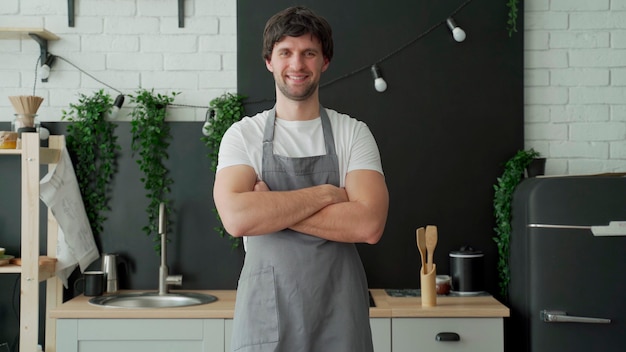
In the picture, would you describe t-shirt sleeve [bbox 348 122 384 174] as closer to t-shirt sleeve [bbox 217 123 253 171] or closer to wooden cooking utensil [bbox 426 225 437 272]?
t-shirt sleeve [bbox 217 123 253 171]

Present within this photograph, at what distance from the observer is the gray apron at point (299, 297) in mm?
2277

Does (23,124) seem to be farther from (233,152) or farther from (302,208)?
(302,208)

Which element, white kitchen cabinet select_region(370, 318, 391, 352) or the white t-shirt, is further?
white kitchen cabinet select_region(370, 318, 391, 352)

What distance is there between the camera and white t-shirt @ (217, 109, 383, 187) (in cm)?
242

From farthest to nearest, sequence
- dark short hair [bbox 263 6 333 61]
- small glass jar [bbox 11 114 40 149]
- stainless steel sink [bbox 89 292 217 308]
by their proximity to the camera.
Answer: stainless steel sink [bbox 89 292 217 308]
small glass jar [bbox 11 114 40 149]
dark short hair [bbox 263 6 333 61]

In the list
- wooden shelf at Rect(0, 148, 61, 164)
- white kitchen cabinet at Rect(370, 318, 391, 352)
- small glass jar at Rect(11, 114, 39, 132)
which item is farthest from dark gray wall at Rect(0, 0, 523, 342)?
white kitchen cabinet at Rect(370, 318, 391, 352)

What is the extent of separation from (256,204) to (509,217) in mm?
1743

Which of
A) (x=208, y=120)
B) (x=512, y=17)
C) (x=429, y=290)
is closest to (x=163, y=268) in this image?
Answer: (x=208, y=120)

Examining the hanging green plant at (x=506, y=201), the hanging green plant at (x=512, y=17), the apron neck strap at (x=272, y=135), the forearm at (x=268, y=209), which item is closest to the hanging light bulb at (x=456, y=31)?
the hanging green plant at (x=512, y=17)

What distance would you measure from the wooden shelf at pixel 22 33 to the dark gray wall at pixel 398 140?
451 millimetres

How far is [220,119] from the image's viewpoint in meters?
3.79

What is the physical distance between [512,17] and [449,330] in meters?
1.60

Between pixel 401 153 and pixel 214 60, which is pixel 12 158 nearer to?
pixel 214 60

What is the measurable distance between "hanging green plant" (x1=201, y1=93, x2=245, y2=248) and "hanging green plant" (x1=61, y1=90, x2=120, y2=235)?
0.48 meters
